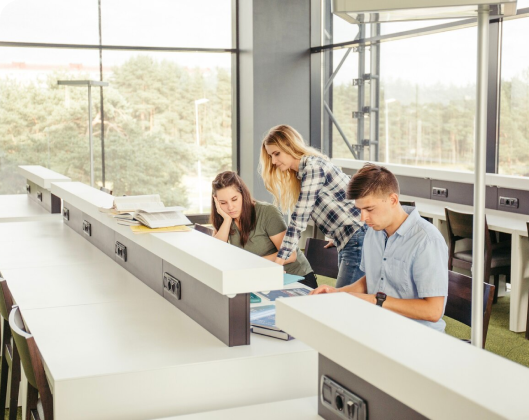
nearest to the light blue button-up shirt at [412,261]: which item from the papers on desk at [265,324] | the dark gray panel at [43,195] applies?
the papers on desk at [265,324]

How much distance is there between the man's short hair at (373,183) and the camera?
7.98ft

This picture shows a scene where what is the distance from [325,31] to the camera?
8.43 meters

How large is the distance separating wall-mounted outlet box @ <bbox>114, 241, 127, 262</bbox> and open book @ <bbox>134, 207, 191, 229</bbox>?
471mm

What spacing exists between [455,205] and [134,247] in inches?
133

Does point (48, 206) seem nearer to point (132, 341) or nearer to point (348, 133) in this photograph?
point (132, 341)

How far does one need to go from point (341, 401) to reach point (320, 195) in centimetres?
213

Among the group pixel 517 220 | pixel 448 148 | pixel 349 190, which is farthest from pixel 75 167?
pixel 349 190

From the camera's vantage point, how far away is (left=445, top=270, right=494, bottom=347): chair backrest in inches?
94.0

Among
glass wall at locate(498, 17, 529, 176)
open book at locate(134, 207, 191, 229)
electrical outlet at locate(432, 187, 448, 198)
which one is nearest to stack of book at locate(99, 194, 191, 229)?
open book at locate(134, 207, 191, 229)

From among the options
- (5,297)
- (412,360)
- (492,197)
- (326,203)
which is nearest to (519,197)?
(492,197)

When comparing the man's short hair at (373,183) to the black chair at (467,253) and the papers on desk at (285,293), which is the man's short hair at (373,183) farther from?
the black chair at (467,253)

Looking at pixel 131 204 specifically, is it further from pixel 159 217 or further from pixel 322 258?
pixel 322 258

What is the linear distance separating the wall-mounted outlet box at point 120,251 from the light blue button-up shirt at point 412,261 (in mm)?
1173

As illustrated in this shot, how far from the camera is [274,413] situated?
1.61 metres
